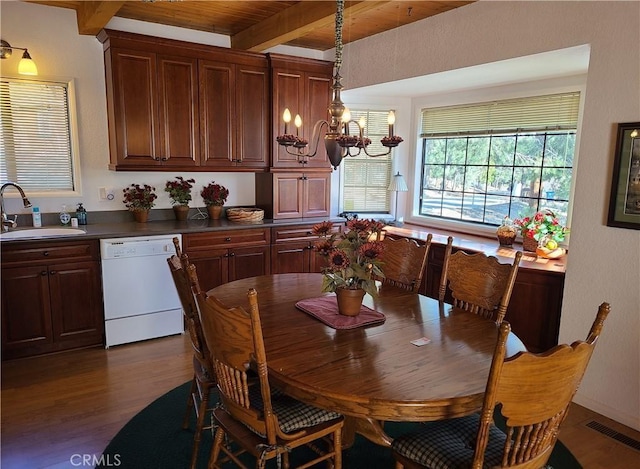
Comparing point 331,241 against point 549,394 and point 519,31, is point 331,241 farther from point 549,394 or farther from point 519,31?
point 519,31

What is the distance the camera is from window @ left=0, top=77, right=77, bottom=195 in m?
3.63

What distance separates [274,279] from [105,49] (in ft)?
8.29

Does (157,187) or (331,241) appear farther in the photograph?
Answer: (157,187)

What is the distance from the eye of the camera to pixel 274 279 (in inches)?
115

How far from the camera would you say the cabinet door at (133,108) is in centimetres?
371

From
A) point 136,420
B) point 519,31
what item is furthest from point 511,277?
point 136,420

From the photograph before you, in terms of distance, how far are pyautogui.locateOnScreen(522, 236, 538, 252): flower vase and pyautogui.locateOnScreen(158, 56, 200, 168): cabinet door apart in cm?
291

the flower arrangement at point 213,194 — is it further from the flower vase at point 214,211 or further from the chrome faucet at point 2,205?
the chrome faucet at point 2,205

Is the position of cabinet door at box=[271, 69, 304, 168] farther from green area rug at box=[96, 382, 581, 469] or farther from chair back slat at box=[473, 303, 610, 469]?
chair back slat at box=[473, 303, 610, 469]

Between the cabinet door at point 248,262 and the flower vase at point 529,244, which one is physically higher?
the flower vase at point 529,244

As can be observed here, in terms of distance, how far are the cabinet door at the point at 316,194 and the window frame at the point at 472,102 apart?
1.04 m

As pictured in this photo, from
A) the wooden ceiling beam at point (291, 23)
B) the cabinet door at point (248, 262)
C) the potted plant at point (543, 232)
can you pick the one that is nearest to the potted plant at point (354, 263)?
the wooden ceiling beam at point (291, 23)

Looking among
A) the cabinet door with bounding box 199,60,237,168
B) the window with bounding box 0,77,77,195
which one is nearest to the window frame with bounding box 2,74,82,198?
the window with bounding box 0,77,77,195

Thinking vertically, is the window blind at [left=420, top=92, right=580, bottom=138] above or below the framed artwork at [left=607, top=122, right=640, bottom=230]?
above
